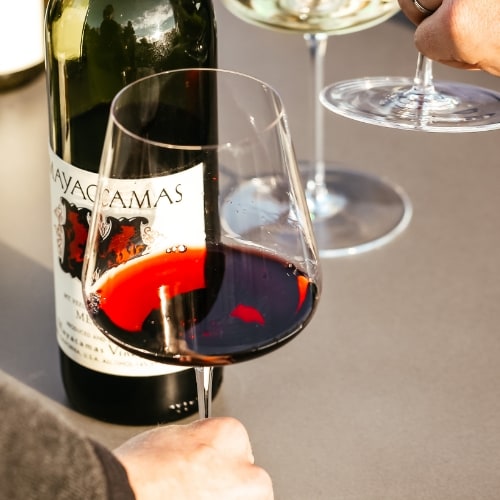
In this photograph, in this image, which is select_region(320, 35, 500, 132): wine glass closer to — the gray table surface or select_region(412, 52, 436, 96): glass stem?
select_region(412, 52, 436, 96): glass stem

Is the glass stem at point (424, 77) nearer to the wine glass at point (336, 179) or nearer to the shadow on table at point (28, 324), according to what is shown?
the wine glass at point (336, 179)

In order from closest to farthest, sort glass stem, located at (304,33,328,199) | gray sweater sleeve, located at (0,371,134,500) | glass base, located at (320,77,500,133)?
1. gray sweater sleeve, located at (0,371,134,500)
2. glass base, located at (320,77,500,133)
3. glass stem, located at (304,33,328,199)

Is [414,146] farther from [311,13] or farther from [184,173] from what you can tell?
[184,173]

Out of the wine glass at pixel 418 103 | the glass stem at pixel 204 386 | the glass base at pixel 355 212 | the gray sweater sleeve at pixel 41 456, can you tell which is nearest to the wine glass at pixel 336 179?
the glass base at pixel 355 212

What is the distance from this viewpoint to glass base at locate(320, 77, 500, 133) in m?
0.73

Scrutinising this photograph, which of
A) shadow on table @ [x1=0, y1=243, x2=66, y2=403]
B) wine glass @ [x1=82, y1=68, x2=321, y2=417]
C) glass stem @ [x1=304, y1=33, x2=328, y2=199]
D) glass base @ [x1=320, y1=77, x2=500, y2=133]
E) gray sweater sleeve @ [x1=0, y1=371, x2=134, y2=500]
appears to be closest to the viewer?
gray sweater sleeve @ [x1=0, y1=371, x2=134, y2=500]

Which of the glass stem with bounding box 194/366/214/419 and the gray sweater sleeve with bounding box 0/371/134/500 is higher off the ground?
the gray sweater sleeve with bounding box 0/371/134/500

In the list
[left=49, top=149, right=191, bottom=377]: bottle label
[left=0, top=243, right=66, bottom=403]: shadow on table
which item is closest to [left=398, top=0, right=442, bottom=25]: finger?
[left=49, top=149, right=191, bottom=377]: bottle label

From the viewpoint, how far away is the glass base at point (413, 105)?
727mm

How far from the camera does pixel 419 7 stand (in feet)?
2.59

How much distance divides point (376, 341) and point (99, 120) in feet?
1.00

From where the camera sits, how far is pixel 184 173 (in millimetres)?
604

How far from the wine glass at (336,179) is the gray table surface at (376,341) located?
0.7 inches

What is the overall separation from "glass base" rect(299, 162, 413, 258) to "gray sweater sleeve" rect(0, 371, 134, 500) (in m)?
0.56
